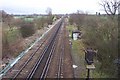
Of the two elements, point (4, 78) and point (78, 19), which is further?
point (78, 19)

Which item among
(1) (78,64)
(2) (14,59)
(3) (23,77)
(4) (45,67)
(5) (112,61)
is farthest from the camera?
(2) (14,59)

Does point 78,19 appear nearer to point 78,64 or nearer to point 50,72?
point 78,64

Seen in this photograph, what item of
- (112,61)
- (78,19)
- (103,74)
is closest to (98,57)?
(103,74)

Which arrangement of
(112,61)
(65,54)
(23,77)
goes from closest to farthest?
(112,61), (23,77), (65,54)

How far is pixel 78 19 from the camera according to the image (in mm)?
53188

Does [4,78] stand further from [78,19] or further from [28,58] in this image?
[78,19]

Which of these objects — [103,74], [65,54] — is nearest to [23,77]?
[103,74]

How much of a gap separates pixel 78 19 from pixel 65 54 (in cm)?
2467

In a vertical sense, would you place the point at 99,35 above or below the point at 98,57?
above

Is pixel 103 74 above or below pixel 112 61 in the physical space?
below

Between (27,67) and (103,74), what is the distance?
6526mm

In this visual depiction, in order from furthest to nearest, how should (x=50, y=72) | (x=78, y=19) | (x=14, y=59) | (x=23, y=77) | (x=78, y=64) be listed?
1. (x=78, y=19)
2. (x=14, y=59)
3. (x=78, y=64)
4. (x=50, y=72)
5. (x=23, y=77)

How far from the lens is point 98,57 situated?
2334cm

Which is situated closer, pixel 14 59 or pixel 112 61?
pixel 112 61
